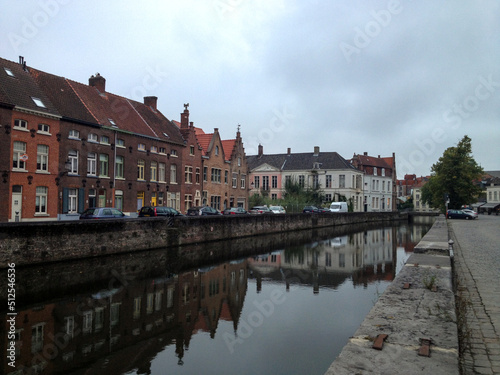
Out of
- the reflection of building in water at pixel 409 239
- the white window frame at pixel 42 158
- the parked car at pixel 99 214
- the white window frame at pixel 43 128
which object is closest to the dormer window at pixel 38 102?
the white window frame at pixel 43 128

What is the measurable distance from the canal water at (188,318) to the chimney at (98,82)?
23320 millimetres

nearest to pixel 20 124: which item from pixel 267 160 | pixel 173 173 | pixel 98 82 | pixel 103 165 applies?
pixel 103 165

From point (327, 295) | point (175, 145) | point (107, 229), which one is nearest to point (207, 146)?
point (175, 145)

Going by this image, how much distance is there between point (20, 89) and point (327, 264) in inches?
894

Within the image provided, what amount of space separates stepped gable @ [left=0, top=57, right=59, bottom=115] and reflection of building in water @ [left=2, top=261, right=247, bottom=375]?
56.1 feet

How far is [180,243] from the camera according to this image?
25047 millimetres

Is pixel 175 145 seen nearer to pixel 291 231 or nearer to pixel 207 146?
pixel 207 146

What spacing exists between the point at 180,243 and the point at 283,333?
16559 mm

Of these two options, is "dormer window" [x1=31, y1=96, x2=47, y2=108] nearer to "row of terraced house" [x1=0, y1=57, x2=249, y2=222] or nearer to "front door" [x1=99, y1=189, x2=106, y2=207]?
"row of terraced house" [x1=0, y1=57, x2=249, y2=222]

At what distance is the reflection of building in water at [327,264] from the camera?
54.6ft

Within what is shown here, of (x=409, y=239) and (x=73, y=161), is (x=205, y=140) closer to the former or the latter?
(x=73, y=161)

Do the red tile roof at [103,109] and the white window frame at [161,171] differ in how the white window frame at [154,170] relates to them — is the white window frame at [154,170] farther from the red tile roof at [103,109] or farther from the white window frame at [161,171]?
the red tile roof at [103,109]

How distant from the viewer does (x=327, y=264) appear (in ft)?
67.4

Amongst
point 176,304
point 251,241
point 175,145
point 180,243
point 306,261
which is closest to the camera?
point 176,304
